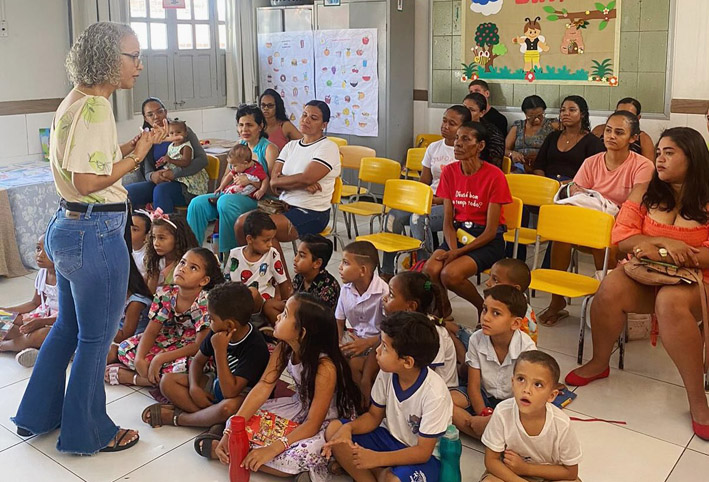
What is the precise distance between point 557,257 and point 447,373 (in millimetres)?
1562

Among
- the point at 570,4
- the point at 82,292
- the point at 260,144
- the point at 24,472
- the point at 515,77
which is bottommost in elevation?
the point at 24,472

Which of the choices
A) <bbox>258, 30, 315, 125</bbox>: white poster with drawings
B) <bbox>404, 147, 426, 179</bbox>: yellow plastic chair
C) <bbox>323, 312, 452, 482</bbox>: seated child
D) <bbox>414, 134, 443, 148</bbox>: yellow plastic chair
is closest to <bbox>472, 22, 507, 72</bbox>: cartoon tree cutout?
<bbox>414, 134, 443, 148</bbox>: yellow plastic chair

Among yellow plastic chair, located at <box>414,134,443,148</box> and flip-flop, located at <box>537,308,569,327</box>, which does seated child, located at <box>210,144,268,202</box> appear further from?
yellow plastic chair, located at <box>414,134,443,148</box>

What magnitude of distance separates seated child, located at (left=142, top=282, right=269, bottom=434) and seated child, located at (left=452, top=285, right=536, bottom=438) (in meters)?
0.81

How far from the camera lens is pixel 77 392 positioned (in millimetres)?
2703

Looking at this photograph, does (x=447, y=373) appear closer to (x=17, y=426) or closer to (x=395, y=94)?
(x=17, y=426)

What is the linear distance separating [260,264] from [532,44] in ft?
11.4

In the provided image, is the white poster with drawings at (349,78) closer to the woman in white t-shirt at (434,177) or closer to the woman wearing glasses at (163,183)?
the woman in white t-shirt at (434,177)

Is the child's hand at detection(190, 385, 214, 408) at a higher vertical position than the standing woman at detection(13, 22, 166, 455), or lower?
lower

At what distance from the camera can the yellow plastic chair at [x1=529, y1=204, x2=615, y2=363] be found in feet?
11.8

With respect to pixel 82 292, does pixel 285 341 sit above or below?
below

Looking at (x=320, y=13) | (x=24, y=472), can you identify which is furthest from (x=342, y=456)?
(x=320, y=13)

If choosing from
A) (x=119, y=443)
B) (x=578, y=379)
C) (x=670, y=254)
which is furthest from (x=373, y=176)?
(x=119, y=443)

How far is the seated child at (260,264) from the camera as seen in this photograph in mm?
3742
